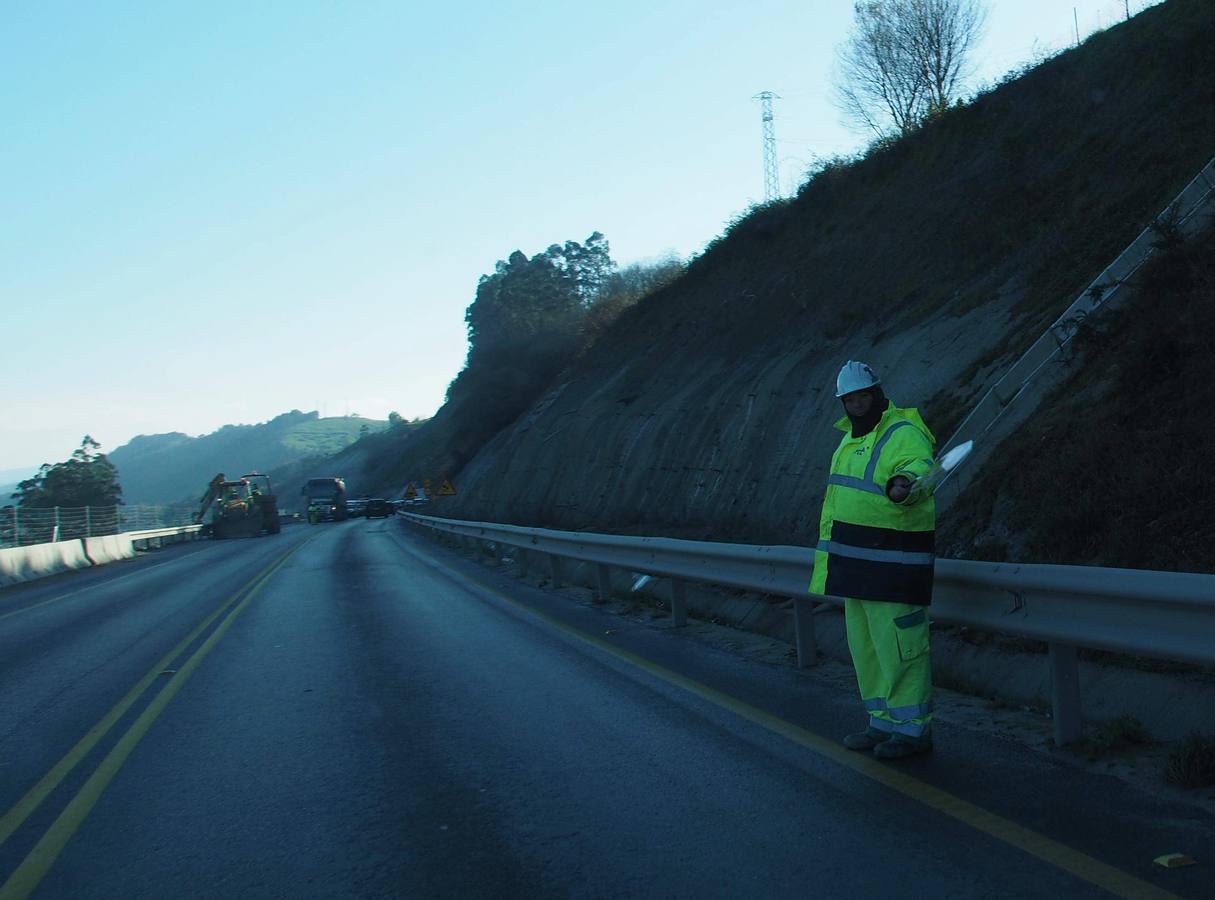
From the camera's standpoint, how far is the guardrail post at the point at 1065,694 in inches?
219

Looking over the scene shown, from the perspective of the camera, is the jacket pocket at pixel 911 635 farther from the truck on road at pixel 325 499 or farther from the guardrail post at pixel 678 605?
the truck on road at pixel 325 499

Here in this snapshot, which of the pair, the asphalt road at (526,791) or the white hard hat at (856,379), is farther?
the white hard hat at (856,379)

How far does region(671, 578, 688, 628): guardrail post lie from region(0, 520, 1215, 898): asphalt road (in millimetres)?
377

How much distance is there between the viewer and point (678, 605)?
11.2 meters

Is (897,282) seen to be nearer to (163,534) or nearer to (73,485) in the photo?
(163,534)

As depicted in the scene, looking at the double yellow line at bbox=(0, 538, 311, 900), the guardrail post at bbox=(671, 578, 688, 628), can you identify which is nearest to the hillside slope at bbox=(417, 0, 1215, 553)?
the guardrail post at bbox=(671, 578, 688, 628)

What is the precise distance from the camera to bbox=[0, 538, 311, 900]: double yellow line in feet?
16.0

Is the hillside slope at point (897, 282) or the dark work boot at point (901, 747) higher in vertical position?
the hillside slope at point (897, 282)

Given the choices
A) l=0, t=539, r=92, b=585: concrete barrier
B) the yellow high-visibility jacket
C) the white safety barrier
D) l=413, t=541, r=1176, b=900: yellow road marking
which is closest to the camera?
l=413, t=541, r=1176, b=900: yellow road marking

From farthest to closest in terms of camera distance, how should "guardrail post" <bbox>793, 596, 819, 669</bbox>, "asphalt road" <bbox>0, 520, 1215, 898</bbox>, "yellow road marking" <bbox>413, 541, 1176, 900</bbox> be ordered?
1. "guardrail post" <bbox>793, 596, 819, 669</bbox>
2. "asphalt road" <bbox>0, 520, 1215, 898</bbox>
3. "yellow road marking" <bbox>413, 541, 1176, 900</bbox>

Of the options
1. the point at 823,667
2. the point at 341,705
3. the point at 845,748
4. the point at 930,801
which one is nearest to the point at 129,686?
the point at 341,705

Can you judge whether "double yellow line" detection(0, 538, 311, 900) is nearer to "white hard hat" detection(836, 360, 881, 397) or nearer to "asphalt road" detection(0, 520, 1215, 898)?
"asphalt road" detection(0, 520, 1215, 898)

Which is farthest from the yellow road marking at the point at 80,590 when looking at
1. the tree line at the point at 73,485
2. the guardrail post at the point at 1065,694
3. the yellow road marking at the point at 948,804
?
the tree line at the point at 73,485

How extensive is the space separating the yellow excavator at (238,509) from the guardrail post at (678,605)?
150 ft
